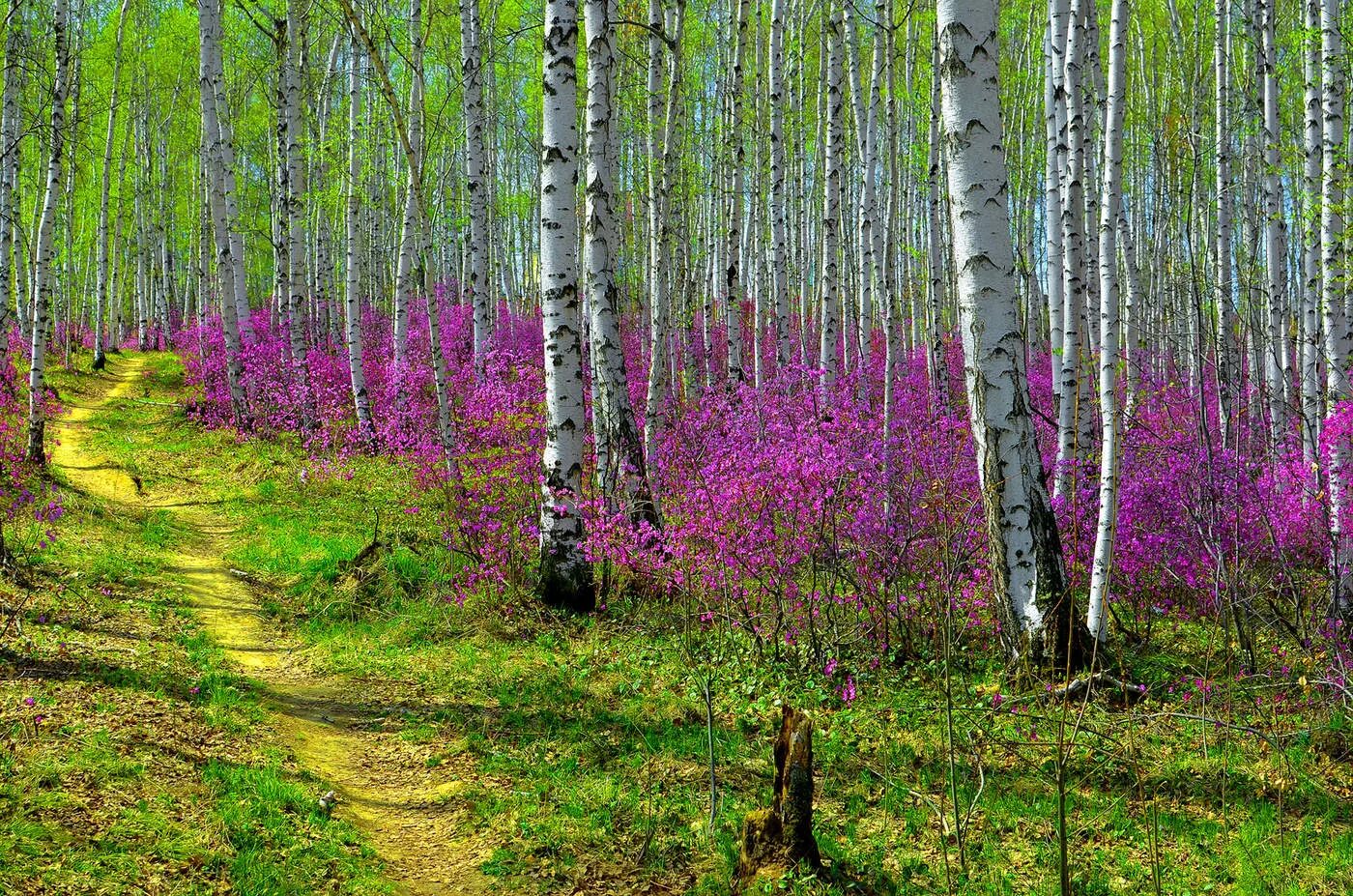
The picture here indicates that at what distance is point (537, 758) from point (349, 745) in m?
1.12

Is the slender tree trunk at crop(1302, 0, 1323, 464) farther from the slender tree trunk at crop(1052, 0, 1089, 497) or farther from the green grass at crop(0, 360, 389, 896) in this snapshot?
the green grass at crop(0, 360, 389, 896)

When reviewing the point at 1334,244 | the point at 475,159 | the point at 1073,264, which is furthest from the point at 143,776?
the point at 475,159

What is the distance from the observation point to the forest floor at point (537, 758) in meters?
3.46

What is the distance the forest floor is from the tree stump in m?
0.13

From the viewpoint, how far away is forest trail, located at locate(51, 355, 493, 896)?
378cm

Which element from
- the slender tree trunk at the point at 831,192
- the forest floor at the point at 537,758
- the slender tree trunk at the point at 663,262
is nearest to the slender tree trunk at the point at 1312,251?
the forest floor at the point at 537,758

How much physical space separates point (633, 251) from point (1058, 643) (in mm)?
23843

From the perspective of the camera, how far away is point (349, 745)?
4.79 meters

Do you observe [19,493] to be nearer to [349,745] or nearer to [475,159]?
[349,745]

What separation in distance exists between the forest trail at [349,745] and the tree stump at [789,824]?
3.72 ft

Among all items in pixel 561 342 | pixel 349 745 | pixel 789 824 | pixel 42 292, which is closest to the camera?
pixel 789 824

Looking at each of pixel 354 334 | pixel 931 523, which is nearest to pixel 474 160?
pixel 354 334

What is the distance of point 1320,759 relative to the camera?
4344mm

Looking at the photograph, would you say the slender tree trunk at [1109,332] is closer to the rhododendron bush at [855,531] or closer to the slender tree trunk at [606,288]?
the rhododendron bush at [855,531]
